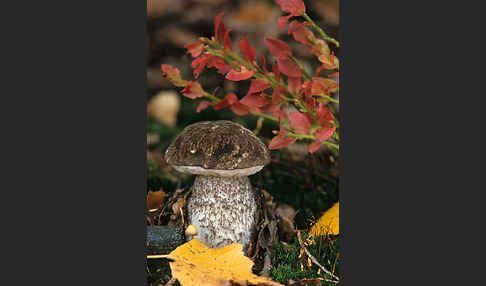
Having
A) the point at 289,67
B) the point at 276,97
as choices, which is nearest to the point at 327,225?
the point at 276,97

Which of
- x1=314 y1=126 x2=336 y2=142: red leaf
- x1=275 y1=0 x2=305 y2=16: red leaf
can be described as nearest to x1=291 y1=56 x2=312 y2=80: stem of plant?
x1=275 y1=0 x2=305 y2=16: red leaf

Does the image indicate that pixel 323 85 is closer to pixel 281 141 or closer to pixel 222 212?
pixel 281 141

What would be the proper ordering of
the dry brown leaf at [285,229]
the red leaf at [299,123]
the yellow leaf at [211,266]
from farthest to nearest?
1. the dry brown leaf at [285,229]
2. the red leaf at [299,123]
3. the yellow leaf at [211,266]

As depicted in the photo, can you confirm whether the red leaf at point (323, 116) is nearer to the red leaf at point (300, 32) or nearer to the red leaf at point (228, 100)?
the red leaf at point (300, 32)

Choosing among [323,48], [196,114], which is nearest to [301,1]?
[323,48]

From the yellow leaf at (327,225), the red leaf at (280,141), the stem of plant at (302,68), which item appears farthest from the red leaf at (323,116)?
the yellow leaf at (327,225)

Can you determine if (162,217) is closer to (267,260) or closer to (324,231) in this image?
(267,260)

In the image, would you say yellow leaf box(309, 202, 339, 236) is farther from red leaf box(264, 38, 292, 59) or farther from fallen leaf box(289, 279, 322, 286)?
red leaf box(264, 38, 292, 59)
